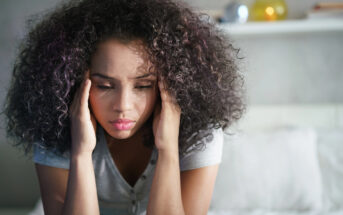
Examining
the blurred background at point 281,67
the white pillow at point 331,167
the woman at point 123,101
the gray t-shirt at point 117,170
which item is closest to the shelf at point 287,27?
the blurred background at point 281,67

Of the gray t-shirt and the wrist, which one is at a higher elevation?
the wrist

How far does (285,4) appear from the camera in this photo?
2199 millimetres

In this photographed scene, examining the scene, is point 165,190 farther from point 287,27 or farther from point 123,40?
point 287,27

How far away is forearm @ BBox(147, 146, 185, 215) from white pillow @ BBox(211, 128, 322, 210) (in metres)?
0.81

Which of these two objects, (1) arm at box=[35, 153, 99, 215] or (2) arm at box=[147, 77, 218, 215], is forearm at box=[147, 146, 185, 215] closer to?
(2) arm at box=[147, 77, 218, 215]

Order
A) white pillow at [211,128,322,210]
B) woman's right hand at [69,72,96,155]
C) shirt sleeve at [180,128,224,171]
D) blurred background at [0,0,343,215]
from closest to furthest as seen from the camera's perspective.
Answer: woman's right hand at [69,72,96,155] < shirt sleeve at [180,128,224,171] < white pillow at [211,128,322,210] < blurred background at [0,0,343,215]

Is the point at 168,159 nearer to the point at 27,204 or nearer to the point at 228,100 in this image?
the point at 228,100

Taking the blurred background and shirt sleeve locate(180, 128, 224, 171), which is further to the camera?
the blurred background

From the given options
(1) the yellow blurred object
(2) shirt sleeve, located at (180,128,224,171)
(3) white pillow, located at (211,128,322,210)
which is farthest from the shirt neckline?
(1) the yellow blurred object

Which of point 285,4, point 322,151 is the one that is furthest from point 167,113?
point 285,4

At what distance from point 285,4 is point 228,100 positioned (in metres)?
1.27

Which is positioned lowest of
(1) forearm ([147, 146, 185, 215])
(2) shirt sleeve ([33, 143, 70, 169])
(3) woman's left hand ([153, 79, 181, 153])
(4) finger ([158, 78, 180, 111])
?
(1) forearm ([147, 146, 185, 215])

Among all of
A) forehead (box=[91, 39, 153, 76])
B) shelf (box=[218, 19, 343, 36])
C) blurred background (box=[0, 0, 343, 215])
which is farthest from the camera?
blurred background (box=[0, 0, 343, 215])

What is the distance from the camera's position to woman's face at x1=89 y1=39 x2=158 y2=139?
931 mm
